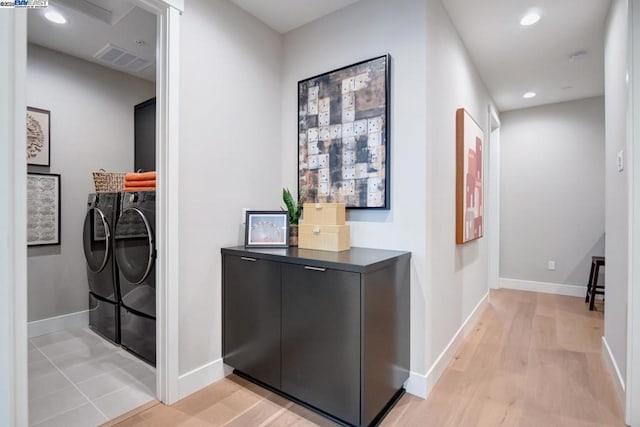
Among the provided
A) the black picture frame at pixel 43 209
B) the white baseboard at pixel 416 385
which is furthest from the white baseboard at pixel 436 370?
the black picture frame at pixel 43 209

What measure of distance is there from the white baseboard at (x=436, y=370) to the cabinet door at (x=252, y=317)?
0.82 m

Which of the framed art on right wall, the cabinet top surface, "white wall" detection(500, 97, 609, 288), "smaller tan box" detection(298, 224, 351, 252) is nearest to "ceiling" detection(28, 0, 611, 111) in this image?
the framed art on right wall

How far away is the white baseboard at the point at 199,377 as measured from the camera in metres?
1.95

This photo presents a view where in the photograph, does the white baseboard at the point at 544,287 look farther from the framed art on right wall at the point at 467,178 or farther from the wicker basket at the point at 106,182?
the wicker basket at the point at 106,182

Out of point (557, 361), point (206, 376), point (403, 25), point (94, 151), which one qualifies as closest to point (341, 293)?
point (206, 376)

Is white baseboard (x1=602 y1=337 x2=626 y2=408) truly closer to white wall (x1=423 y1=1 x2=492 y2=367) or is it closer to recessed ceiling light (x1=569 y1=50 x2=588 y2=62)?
white wall (x1=423 y1=1 x2=492 y2=367)

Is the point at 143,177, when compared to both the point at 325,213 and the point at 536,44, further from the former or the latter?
the point at 536,44

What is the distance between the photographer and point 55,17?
242cm

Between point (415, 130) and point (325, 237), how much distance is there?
33.4 inches

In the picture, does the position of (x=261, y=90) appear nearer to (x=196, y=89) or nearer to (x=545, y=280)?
(x=196, y=89)

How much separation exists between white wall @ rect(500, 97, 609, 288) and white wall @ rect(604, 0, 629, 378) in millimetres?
2180

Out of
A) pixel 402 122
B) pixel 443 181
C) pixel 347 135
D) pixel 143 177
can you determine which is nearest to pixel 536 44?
pixel 443 181
